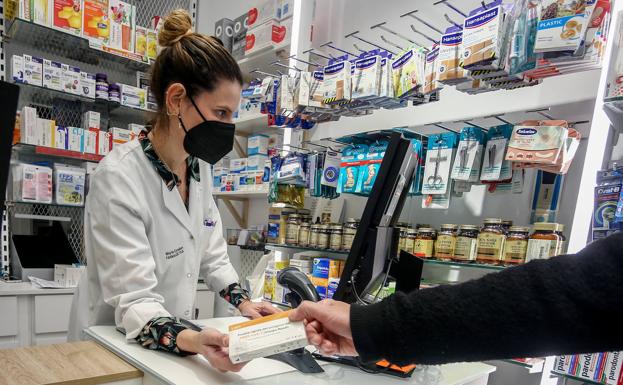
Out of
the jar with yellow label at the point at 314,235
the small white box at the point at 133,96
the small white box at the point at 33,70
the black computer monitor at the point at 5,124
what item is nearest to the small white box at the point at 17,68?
the small white box at the point at 33,70

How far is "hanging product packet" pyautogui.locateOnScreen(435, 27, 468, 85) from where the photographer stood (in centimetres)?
153

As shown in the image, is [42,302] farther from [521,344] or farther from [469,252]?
[521,344]

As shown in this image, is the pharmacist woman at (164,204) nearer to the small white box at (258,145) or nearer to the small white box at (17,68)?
the small white box at (258,145)

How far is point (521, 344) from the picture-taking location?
59cm

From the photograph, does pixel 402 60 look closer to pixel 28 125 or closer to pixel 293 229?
pixel 293 229

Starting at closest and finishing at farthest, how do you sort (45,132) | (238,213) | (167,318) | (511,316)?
(511,316) < (167,318) < (45,132) < (238,213)

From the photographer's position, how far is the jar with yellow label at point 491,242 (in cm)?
147

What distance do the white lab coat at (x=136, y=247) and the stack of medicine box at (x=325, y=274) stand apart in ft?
1.86

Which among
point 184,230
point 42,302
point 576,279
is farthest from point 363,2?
point 42,302

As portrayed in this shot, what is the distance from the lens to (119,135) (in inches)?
122

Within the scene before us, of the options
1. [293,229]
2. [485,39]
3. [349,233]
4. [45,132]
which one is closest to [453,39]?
[485,39]

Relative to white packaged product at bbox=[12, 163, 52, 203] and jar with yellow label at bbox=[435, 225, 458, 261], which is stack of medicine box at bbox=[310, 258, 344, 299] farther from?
white packaged product at bbox=[12, 163, 52, 203]

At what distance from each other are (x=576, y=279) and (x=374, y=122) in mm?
1756

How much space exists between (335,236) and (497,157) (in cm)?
88
